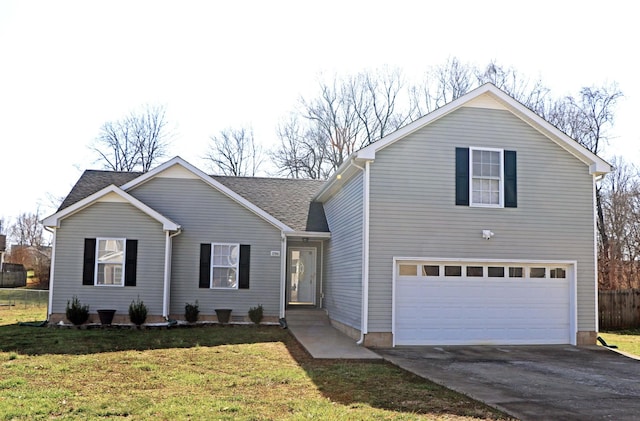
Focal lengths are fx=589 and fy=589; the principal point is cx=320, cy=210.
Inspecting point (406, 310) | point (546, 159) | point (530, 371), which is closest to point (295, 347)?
point (406, 310)

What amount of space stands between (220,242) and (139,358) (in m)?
6.84

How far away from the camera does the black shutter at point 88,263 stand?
54.3 feet

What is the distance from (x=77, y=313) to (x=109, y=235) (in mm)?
2282

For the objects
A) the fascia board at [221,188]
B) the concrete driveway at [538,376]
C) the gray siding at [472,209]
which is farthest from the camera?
the fascia board at [221,188]

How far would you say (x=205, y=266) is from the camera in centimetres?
1756

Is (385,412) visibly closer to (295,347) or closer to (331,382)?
(331,382)

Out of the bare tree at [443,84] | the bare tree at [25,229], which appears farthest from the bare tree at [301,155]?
the bare tree at [25,229]

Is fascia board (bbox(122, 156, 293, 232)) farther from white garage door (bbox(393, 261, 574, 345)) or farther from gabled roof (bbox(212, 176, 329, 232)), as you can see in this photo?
white garage door (bbox(393, 261, 574, 345))

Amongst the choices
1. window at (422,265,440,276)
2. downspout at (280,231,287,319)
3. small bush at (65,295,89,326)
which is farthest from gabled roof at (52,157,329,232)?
window at (422,265,440,276)

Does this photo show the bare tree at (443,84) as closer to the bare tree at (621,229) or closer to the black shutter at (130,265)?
the bare tree at (621,229)

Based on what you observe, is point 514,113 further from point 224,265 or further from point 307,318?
point 224,265

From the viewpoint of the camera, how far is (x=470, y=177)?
14.4 metres

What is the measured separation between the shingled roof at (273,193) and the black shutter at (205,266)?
2550 mm

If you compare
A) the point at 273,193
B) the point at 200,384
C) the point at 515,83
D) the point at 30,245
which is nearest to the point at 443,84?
the point at 515,83
